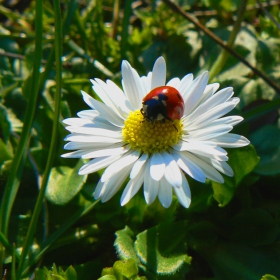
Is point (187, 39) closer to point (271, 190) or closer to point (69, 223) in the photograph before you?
point (271, 190)

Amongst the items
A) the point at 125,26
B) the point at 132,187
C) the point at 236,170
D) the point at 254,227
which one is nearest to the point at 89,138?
the point at 132,187

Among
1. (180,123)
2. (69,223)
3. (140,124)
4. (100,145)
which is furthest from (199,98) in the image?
(69,223)

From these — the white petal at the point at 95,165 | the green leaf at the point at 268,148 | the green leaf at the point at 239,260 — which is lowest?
the green leaf at the point at 239,260

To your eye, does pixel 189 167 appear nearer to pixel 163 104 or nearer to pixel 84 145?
pixel 163 104

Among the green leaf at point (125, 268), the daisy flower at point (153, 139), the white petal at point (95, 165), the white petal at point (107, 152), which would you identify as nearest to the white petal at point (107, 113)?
the daisy flower at point (153, 139)

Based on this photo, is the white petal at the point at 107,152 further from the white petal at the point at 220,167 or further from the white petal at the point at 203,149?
the white petal at the point at 220,167

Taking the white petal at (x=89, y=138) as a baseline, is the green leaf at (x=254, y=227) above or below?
below

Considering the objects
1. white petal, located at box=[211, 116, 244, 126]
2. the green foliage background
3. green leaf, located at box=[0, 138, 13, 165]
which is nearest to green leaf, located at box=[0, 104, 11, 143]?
the green foliage background
